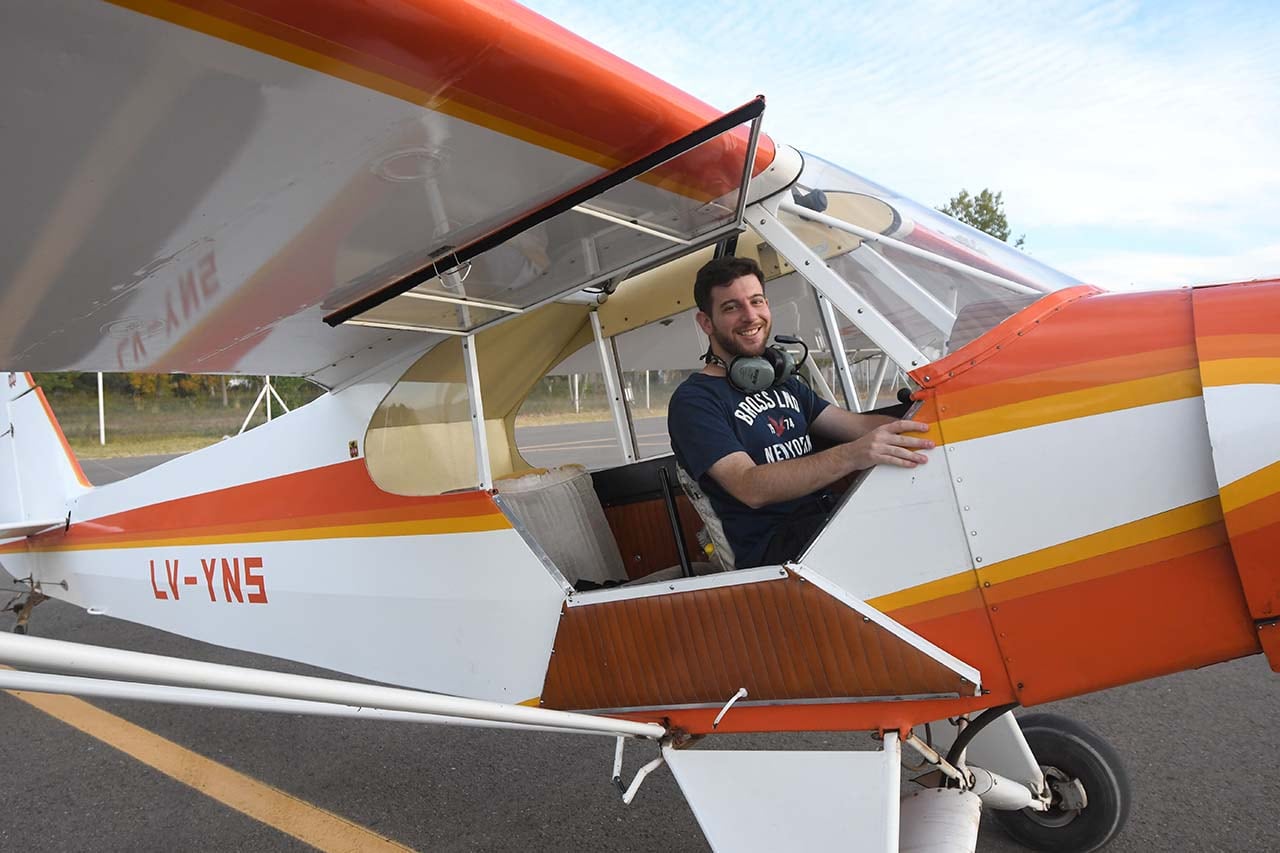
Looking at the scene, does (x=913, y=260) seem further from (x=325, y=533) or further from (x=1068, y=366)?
(x=325, y=533)

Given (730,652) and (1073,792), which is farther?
(1073,792)

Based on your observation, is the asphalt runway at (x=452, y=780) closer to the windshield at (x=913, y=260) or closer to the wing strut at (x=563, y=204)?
the wing strut at (x=563, y=204)

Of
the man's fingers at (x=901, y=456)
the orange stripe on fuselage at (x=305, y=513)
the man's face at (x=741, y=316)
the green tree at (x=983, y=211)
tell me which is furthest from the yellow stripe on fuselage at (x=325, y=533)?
the green tree at (x=983, y=211)

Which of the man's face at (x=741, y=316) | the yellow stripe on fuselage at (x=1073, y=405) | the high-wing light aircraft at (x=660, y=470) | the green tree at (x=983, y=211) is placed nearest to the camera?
the high-wing light aircraft at (x=660, y=470)

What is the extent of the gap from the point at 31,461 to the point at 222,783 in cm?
290

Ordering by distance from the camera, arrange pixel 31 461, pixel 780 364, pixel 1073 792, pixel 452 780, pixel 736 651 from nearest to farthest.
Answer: pixel 736 651
pixel 780 364
pixel 1073 792
pixel 452 780
pixel 31 461

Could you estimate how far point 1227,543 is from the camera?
1534 millimetres

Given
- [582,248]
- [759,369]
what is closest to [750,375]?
[759,369]

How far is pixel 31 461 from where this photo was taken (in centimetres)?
489

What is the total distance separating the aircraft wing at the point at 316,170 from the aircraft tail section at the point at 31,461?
109 inches

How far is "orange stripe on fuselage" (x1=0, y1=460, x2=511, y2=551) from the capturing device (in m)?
2.65

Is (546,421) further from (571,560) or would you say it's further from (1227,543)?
(1227,543)

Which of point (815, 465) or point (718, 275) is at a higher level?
point (718, 275)

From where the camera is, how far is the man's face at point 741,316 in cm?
219
